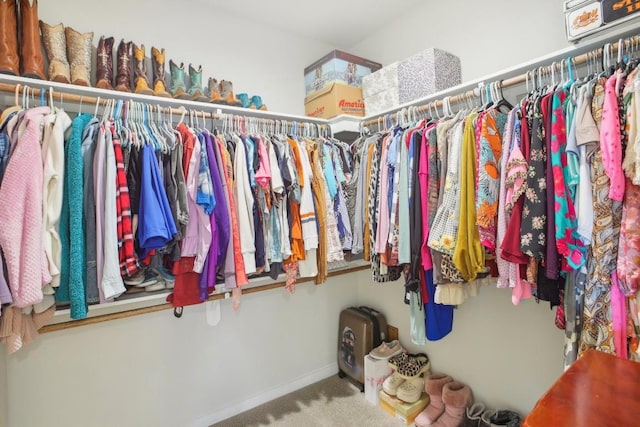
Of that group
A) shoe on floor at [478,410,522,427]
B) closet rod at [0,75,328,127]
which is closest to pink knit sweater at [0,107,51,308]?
closet rod at [0,75,328,127]

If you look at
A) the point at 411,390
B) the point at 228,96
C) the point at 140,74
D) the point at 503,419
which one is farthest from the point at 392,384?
the point at 140,74

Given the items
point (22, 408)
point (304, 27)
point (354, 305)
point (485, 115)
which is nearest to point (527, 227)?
point (485, 115)

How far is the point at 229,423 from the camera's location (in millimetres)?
2033

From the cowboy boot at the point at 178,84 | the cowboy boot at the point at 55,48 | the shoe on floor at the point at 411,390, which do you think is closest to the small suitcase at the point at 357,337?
the shoe on floor at the point at 411,390

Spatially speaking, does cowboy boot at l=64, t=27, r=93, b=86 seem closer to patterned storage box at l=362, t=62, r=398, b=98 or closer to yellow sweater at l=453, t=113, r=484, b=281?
patterned storage box at l=362, t=62, r=398, b=98

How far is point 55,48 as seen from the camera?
1.42 metres

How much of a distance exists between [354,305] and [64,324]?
76.9 inches

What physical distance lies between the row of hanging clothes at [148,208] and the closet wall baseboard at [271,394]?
98 cm

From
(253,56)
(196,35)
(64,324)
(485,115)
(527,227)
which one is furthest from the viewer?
(253,56)

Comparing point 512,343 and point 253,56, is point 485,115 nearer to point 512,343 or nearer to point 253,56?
point 512,343

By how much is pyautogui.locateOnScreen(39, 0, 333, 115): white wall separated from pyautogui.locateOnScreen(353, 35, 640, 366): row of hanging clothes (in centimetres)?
120

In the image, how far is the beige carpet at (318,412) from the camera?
200cm

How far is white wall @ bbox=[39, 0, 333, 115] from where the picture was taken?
1.72 m

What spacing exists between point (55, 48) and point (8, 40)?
0.54ft
